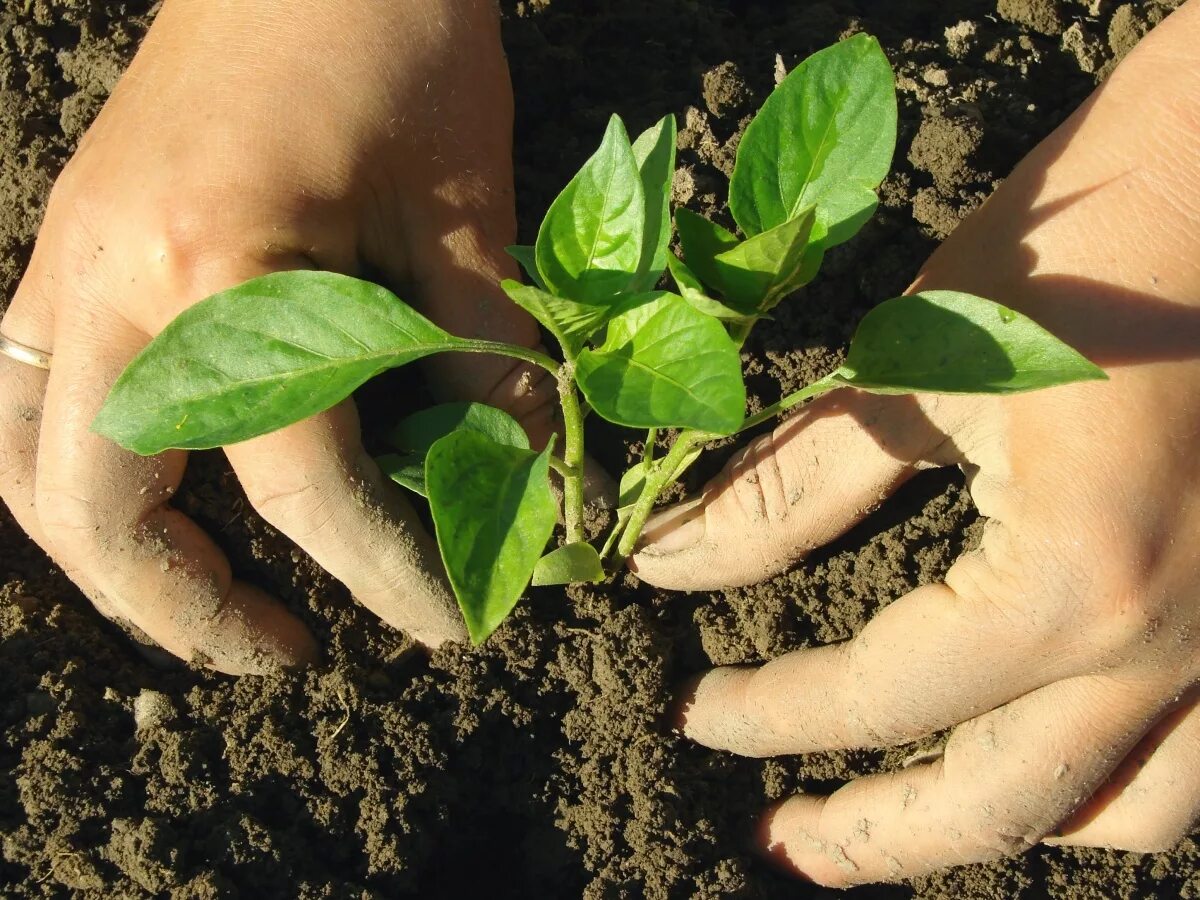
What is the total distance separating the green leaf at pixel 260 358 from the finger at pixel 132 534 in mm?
424

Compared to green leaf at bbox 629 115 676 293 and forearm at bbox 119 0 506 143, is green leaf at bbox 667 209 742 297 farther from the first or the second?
forearm at bbox 119 0 506 143

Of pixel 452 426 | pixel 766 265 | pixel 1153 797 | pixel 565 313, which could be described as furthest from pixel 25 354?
pixel 1153 797

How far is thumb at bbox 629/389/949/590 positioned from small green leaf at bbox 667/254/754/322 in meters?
0.40

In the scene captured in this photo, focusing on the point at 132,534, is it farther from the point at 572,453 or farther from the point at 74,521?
the point at 572,453

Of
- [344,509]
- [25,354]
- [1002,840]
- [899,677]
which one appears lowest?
[1002,840]

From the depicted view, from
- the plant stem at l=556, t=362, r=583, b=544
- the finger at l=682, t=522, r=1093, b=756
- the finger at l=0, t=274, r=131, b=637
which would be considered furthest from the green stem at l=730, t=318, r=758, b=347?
the finger at l=0, t=274, r=131, b=637

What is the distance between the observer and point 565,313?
1.30 metres

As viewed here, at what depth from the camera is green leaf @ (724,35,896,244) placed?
1339 millimetres

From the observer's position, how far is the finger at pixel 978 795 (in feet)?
5.41

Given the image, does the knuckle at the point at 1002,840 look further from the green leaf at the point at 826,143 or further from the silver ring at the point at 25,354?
the silver ring at the point at 25,354

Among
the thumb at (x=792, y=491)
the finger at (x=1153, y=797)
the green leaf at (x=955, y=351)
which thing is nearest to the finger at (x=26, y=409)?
the thumb at (x=792, y=491)

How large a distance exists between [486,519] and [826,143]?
686 millimetres

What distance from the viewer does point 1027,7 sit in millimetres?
2176

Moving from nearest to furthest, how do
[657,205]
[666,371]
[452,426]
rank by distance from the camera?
[666,371] < [657,205] < [452,426]
